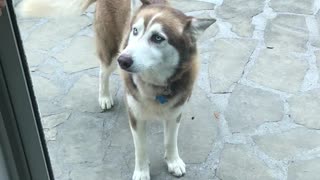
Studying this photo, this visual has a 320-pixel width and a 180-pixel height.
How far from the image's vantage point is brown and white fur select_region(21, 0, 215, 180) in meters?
1.95

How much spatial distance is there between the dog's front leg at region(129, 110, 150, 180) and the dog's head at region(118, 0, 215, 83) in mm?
320

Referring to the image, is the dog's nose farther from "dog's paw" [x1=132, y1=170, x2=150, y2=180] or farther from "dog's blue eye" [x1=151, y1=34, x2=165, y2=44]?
"dog's paw" [x1=132, y1=170, x2=150, y2=180]

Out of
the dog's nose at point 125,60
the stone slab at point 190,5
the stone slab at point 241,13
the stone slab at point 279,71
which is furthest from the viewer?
the stone slab at point 190,5

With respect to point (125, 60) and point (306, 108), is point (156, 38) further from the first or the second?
point (306, 108)

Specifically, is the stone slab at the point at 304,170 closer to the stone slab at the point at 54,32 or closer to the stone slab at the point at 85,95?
the stone slab at the point at 85,95

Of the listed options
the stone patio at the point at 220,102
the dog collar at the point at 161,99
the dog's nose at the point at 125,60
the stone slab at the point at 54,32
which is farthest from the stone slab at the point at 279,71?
the dog's nose at the point at 125,60

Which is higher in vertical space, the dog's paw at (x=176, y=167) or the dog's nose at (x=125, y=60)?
the dog's nose at (x=125, y=60)

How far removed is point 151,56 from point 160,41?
0.22 feet

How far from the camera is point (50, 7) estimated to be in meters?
2.48

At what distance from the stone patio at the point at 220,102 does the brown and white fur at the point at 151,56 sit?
253mm

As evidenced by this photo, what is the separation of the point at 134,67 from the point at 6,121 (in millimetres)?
510

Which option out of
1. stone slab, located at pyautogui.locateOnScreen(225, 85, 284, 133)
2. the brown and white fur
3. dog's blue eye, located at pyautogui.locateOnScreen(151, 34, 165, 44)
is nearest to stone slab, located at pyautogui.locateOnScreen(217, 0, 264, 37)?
stone slab, located at pyautogui.locateOnScreen(225, 85, 284, 133)

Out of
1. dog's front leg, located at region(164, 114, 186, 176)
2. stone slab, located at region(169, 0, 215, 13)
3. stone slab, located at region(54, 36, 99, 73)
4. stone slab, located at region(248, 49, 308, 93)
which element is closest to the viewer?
dog's front leg, located at region(164, 114, 186, 176)

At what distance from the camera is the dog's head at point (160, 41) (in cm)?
193
